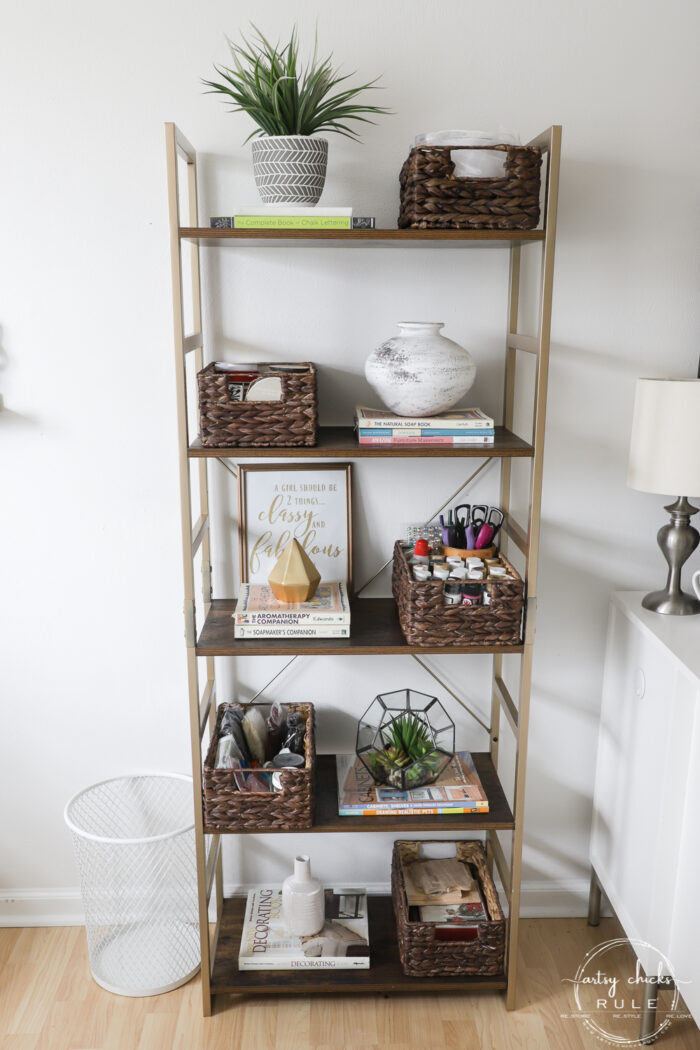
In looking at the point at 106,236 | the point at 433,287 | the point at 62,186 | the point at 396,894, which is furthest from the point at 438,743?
the point at 62,186

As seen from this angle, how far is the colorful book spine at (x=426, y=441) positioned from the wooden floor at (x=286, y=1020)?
1227 millimetres

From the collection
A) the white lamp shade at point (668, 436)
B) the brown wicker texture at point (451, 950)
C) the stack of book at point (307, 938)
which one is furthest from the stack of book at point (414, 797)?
the white lamp shade at point (668, 436)

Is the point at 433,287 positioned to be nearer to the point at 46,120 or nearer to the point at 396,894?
the point at 46,120

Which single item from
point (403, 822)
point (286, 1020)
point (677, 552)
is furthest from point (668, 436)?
point (286, 1020)

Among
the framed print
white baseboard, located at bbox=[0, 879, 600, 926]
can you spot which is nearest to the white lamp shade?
the framed print

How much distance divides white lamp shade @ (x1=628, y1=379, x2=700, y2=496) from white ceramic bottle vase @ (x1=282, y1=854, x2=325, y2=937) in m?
1.09

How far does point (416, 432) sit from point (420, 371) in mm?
113

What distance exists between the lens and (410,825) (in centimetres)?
180

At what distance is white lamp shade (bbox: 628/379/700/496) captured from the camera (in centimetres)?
168

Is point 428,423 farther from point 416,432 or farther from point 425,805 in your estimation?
point 425,805

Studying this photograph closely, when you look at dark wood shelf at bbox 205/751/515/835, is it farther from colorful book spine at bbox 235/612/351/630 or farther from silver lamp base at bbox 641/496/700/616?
silver lamp base at bbox 641/496/700/616

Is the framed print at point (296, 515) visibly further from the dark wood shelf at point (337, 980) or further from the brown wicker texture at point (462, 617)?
the dark wood shelf at point (337, 980)

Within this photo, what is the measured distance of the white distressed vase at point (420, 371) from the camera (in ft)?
5.33

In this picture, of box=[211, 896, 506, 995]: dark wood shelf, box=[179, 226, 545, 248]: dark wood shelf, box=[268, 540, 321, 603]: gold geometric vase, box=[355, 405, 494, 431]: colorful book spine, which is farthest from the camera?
box=[211, 896, 506, 995]: dark wood shelf
